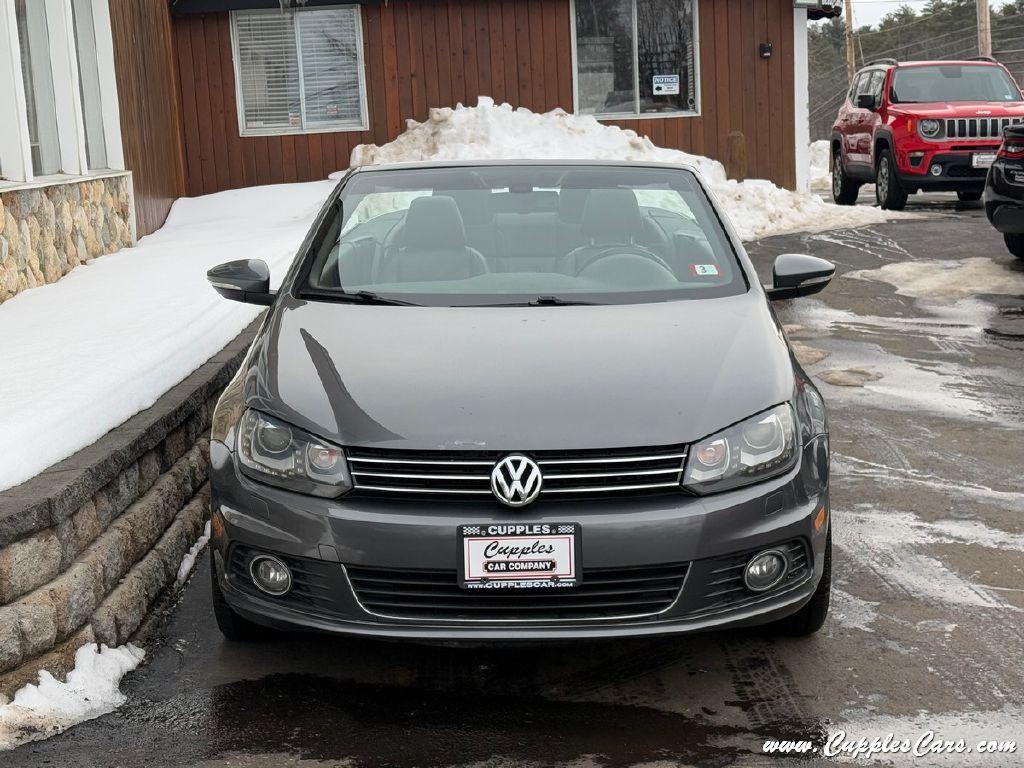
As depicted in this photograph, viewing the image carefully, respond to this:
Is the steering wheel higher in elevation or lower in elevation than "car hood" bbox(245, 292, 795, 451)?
higher

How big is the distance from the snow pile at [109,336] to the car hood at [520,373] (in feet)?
2.53

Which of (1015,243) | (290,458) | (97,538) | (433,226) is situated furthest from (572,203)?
(1015,243)

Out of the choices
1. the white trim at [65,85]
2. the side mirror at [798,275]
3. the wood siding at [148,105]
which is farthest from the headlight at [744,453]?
the wood siding at [148,105]

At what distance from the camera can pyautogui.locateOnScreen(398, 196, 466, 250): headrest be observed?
197 inches

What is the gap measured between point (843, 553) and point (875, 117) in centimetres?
1504

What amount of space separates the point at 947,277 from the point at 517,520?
385 inches

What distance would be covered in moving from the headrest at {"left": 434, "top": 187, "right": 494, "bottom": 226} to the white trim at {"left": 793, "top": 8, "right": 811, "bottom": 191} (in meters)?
14.8

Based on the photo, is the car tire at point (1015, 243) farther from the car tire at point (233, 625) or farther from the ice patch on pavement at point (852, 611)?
the car tire at point (233, 625)

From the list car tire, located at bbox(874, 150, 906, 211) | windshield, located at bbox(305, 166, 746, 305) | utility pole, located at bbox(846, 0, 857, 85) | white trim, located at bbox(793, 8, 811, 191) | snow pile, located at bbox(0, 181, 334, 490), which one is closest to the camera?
snow pile, located at bbox(0, 181, 334, 490)

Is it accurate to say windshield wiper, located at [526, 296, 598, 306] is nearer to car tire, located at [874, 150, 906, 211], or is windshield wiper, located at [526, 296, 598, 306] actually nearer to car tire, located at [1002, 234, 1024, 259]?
car tire, located at [1002, 234, 1024, 259]

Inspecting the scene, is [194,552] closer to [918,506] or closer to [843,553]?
[843,553]

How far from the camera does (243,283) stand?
16.7 feet

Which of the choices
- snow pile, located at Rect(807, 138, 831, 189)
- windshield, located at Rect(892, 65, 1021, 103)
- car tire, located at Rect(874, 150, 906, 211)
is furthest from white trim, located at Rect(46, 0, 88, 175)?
snow pile, located at Rect(807, 138, 831, 189)

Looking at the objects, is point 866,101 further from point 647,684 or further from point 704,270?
point 647,684
